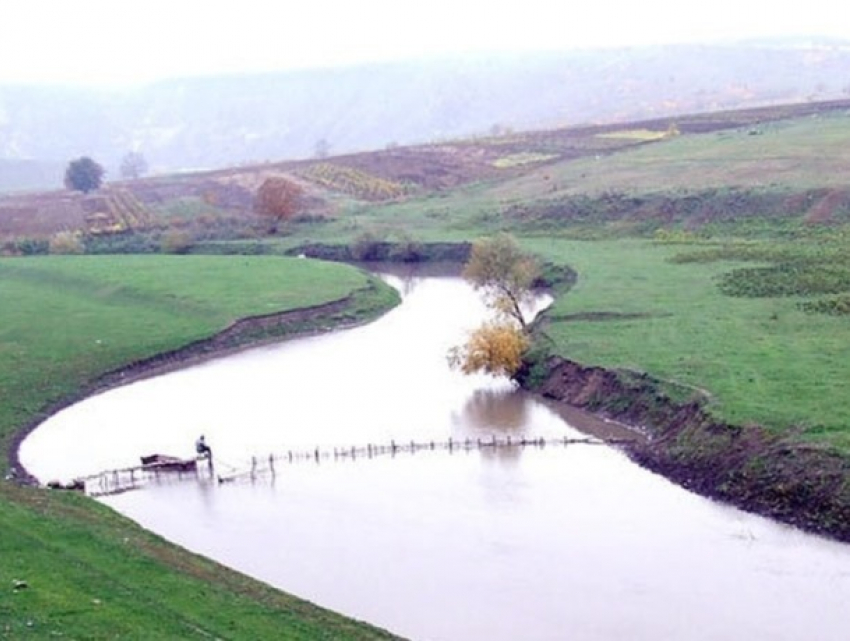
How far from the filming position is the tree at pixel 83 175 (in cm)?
14250

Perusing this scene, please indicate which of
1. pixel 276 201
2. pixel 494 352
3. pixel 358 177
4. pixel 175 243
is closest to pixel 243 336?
pixel 494 352

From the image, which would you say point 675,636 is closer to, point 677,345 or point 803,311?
point 677,345

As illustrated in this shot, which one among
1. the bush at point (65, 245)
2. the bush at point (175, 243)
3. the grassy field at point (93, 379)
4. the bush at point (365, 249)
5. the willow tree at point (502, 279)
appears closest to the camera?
the grassy field at point (93, 379)

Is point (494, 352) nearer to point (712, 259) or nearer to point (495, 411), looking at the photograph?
point (495, 411)

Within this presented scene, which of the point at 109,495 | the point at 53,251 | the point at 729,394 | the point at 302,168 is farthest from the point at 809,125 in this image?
the point at 109,495

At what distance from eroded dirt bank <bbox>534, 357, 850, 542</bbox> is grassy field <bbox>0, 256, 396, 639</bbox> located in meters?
14.2

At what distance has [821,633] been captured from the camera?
28625 mm

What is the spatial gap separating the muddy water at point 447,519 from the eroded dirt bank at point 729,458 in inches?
30.5

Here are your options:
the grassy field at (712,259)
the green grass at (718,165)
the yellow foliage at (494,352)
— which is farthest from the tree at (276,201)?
the yellow foliage at (494,352)

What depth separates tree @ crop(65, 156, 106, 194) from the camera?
142 m

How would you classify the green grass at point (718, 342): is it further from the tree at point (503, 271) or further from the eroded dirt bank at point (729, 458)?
the tree at point (503, 271)

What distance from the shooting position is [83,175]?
14275 cm

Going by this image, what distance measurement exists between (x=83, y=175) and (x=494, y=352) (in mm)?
99453

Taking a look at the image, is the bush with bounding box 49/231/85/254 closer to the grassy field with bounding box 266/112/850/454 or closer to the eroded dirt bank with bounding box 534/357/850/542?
the grassy field with bounding box 266/112/850/454
